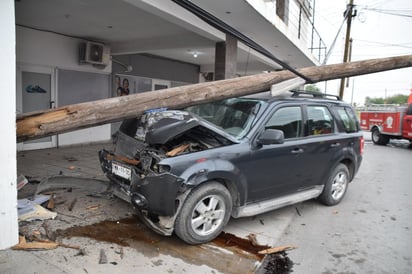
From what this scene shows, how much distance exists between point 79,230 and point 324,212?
377cm

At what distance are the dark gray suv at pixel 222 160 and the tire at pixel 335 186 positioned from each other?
0.11 feet

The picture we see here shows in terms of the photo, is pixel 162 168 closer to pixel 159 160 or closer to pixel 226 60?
pixel 159 160

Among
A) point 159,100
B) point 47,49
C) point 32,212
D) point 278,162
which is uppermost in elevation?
point 47,49

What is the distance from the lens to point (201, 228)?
380cm

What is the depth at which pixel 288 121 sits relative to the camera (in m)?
4.73

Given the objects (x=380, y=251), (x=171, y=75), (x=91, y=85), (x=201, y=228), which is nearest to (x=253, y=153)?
(x=201, y=228)

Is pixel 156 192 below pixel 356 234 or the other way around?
the other way around

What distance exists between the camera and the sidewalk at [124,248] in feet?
10.2

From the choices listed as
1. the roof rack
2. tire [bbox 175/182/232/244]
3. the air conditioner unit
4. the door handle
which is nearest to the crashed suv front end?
tire [bbox 175/182/232/244]

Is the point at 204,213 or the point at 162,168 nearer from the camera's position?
the point at 162,168

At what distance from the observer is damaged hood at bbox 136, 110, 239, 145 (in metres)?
3.65

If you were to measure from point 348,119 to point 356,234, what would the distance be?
2285 mm

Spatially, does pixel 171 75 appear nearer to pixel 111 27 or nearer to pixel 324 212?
pixel 111 27

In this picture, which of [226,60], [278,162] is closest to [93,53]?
[226,60]
